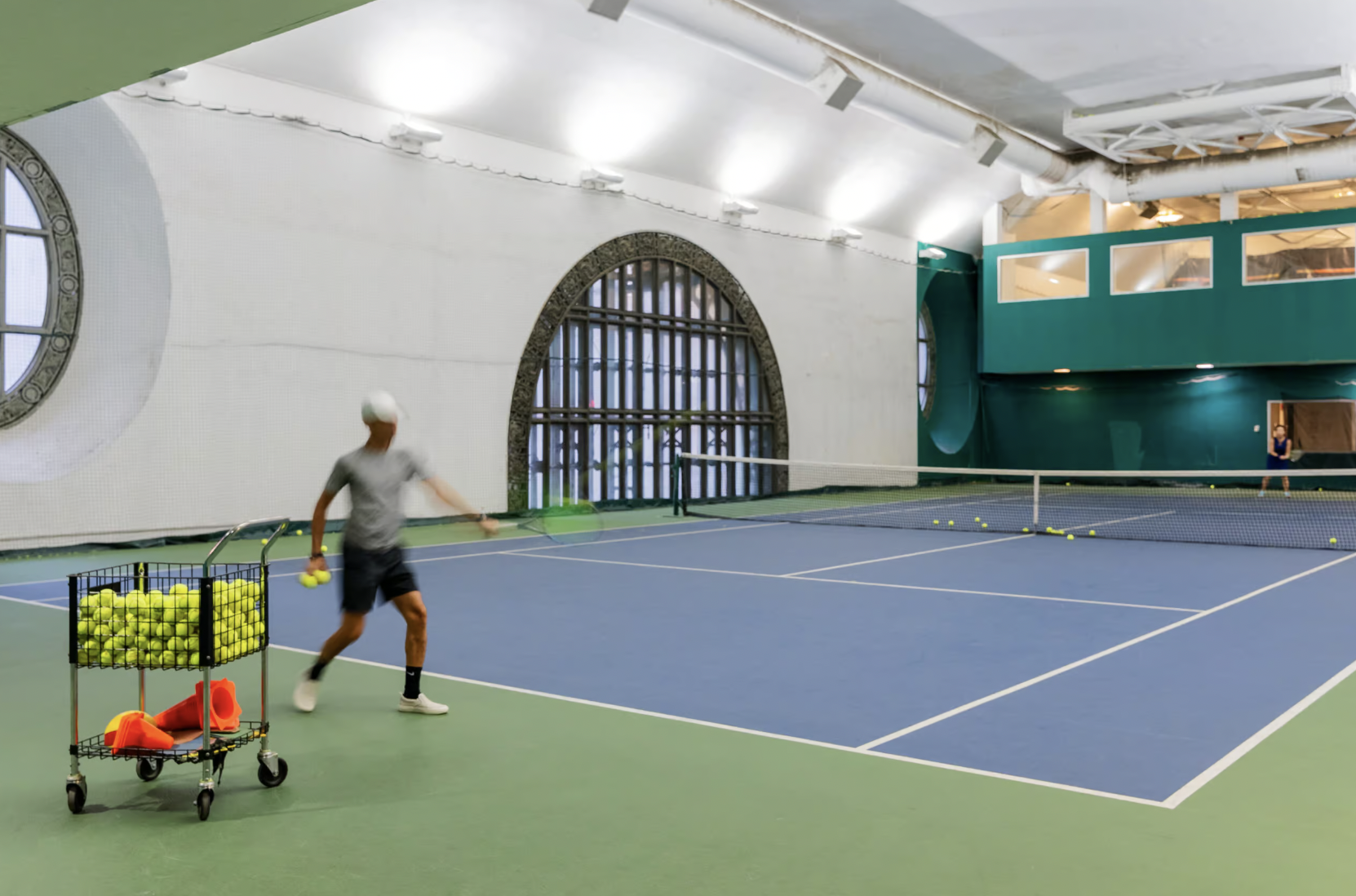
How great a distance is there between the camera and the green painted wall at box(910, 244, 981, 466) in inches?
1041

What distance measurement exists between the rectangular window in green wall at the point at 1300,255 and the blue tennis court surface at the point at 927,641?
1187 centimetres

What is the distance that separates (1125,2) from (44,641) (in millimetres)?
13852

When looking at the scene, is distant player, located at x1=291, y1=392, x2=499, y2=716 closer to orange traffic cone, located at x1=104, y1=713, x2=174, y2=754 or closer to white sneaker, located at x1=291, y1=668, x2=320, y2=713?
white sneaker, located at x1=291, y1=668, x2=320, y2=713

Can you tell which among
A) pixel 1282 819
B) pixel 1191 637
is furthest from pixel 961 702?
pixel 1191 637

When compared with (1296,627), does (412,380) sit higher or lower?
higher

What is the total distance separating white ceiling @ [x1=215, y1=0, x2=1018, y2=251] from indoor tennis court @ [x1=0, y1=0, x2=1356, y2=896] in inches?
3.1

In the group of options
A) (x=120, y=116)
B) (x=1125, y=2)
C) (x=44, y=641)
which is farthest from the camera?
(x=1125, y=2)

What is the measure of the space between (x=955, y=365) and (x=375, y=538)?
23126 millimetres

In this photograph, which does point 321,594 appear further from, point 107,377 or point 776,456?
point 776,456

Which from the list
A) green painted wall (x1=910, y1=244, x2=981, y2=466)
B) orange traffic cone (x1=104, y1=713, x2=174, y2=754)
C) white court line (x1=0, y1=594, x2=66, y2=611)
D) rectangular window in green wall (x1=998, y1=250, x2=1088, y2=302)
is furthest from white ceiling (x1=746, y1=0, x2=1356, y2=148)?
orange traffic cone (x1=104, y1=713, x2=174, y2=754)

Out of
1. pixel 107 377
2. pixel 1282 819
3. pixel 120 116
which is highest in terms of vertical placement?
pixel 120 116

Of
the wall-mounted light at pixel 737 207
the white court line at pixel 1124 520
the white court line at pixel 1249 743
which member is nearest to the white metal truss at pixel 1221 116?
the wall-mounted light at pixel 737 207

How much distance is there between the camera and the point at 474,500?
1596 cm

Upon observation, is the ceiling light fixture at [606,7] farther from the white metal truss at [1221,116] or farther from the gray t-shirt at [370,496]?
the white metal truss at [1221,116]
